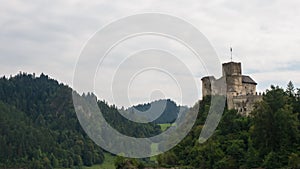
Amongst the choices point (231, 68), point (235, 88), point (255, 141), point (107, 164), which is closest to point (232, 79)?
point (235, 88)

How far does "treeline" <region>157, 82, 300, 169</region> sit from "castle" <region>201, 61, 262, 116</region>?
2830 millimetres

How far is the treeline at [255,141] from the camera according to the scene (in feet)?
216

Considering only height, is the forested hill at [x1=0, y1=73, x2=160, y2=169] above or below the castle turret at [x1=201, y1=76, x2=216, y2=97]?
below

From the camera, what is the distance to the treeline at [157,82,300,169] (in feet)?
216

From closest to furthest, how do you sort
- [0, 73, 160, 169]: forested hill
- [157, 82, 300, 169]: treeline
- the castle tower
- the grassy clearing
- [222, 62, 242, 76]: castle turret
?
[157, 82, 300, 169]: treeline
the castle tower
[222, 62, 242, 76]: castle turret
[0, 73, 160, 169]: forested hill
the grassy clearing

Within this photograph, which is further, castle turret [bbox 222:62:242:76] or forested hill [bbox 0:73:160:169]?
forested hill [bbox 0:73:160:169]

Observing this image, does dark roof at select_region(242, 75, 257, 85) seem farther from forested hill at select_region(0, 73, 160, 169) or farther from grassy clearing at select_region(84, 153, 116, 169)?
forested hill at select_region(0, 73, 160, 169)

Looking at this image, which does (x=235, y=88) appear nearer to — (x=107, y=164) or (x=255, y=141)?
(x=255, y=141)

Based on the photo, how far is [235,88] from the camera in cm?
9012

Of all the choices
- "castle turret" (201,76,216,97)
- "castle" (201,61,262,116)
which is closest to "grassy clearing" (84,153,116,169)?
"castle turret" (201,76,216,97)

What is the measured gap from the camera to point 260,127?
222 ft

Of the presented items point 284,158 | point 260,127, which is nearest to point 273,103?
point 260,127

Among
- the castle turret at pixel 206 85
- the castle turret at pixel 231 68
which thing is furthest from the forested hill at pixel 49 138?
the castle turret at pixel 231 68

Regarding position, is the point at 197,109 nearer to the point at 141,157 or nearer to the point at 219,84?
the point at 219,84
